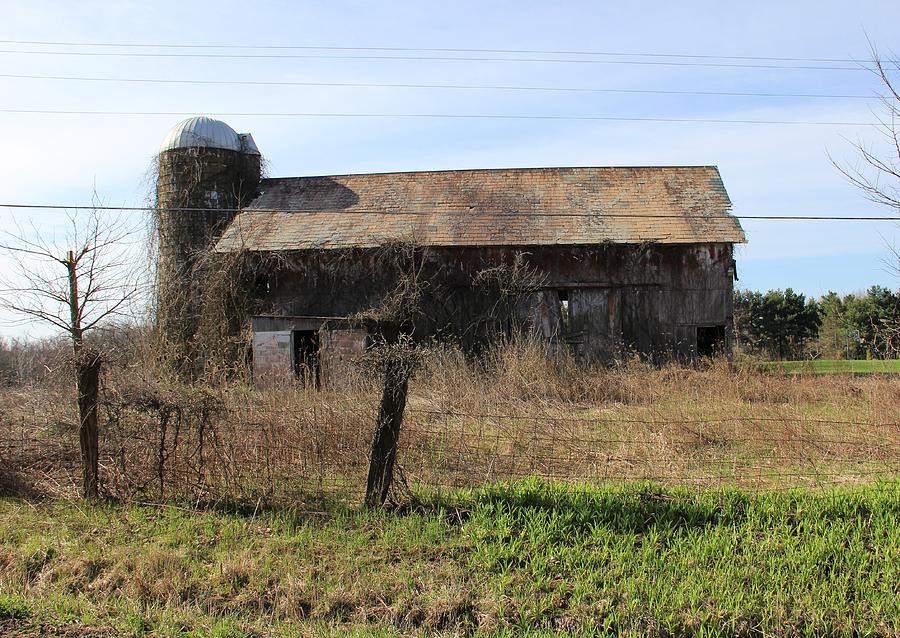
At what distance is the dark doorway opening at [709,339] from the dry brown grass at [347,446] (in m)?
7.31

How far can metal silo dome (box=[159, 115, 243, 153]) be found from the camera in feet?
63.1

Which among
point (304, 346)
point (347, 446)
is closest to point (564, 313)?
point (304, 346)

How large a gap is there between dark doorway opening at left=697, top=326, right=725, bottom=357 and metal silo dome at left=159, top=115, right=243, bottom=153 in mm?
14244

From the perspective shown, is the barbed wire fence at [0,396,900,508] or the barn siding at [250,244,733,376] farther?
the barn siding at [250,244,733,376]

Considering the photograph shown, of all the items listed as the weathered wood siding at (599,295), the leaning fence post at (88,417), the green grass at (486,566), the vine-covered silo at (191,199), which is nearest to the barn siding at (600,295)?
the weathered wood siding at (599,295)

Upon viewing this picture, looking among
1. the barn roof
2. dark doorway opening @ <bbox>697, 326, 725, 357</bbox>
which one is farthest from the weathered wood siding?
the barn roof

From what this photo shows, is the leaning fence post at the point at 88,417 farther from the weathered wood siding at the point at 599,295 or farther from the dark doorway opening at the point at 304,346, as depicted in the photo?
the weathered wood siding at the point at 599,295

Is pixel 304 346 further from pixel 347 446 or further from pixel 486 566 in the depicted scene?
pixel 486 566

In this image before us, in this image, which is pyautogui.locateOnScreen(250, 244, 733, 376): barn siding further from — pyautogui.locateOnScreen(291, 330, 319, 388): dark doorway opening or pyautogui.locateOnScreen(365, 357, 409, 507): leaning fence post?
pyautogui.locateOnScreen(365, 357, 409, 507): leaning fence post

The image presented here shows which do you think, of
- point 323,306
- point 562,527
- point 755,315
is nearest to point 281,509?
point 562,527

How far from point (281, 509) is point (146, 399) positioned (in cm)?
169

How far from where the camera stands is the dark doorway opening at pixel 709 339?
54.0ft

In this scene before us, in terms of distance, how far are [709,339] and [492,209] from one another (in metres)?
6.61

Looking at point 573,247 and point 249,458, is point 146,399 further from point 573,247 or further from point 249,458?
point 573,247
